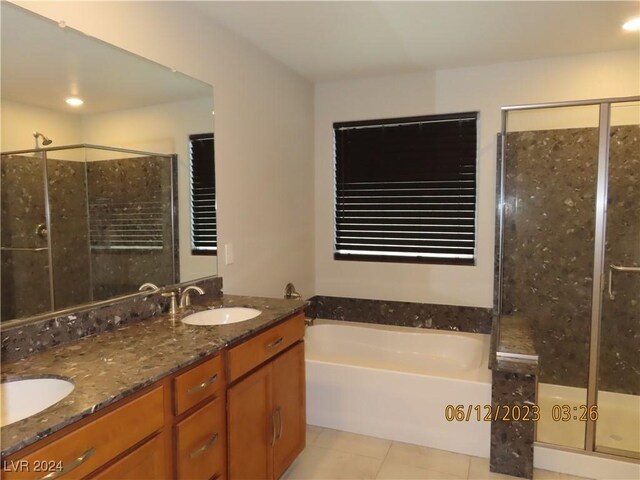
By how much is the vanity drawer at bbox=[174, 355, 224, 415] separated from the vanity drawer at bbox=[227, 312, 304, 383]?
6 cm

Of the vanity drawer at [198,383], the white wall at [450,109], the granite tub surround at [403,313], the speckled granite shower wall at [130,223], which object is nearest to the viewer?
the vanity drawer at [198,383]

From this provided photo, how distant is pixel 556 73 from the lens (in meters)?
2.83

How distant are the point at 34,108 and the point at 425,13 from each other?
6.09 ft

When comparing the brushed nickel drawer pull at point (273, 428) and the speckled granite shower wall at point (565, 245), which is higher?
the speckled granite shower wall at point (565, 245)

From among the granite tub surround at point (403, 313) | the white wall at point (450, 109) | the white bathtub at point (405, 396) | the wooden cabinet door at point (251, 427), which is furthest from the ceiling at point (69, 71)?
the granite tub surround at point (403, 313)

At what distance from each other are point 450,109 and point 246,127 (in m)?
1.54

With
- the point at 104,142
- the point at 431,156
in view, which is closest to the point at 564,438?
the point at 431,156

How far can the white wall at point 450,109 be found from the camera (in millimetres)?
2781

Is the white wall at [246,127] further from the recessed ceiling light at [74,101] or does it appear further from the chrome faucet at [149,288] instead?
the chrome faucet at [149,288]

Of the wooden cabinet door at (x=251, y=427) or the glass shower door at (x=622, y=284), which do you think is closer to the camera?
the wooden cabinet door at (x=251, y=427)

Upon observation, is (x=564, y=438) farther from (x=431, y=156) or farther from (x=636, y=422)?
(x=431, y=156)

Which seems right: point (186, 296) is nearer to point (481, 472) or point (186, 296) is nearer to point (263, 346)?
point (263, 346)

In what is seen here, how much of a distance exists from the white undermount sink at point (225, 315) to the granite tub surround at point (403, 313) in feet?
4.79

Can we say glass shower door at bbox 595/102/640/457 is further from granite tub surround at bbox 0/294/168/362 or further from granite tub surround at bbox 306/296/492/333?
granite tub surround at bbox 0/294/168/362
